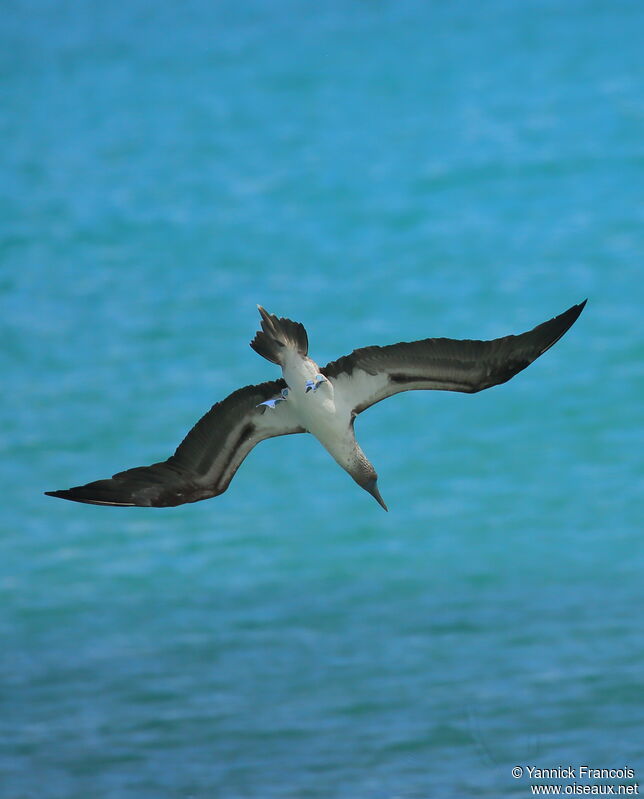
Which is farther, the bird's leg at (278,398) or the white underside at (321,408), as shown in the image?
the bird's leg at (278,398)

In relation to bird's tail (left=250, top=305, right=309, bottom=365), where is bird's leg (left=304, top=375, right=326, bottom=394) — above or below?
below

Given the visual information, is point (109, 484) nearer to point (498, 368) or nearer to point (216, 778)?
point (498, 368)

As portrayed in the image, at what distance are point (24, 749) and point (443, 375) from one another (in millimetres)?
12711

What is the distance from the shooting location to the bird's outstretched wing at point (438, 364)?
13.8m

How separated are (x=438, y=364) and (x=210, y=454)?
2298 millimetres

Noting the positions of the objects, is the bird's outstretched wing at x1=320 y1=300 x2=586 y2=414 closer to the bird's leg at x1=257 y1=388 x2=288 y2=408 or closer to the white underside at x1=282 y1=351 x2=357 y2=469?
the white underside at x1=282 y1=351 x2=357 y2=469

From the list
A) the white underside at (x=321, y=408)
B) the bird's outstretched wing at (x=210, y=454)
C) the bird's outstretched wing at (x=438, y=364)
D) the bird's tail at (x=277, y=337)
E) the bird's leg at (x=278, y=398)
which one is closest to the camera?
the bird's tail at (x=277, y=337)

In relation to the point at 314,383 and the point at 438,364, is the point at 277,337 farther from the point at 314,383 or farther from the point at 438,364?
the point at 438,364

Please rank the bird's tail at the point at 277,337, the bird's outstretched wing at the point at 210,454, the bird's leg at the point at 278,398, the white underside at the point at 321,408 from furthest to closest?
the bird's outstretched wing at the point at 210,454 → the bird's leg at the point at 278,398 → the white underside at the point at 321,408 → the bird's tail at the point at 277,337

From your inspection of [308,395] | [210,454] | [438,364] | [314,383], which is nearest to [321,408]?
[308,395]

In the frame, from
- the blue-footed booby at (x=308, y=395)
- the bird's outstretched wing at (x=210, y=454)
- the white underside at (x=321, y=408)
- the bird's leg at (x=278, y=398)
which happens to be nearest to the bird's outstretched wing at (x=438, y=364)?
the blue-footed booby at (x=308, y=395)

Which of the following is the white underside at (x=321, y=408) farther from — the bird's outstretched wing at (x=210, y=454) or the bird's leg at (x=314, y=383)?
the bird's outstretched wing at (x=210, y=454)

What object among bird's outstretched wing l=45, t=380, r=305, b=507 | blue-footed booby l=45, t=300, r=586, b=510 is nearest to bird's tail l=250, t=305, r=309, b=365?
blue-footed booby l=45, t=300, r=586, b=510

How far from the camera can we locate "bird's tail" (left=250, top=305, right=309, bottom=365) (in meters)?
13.7
